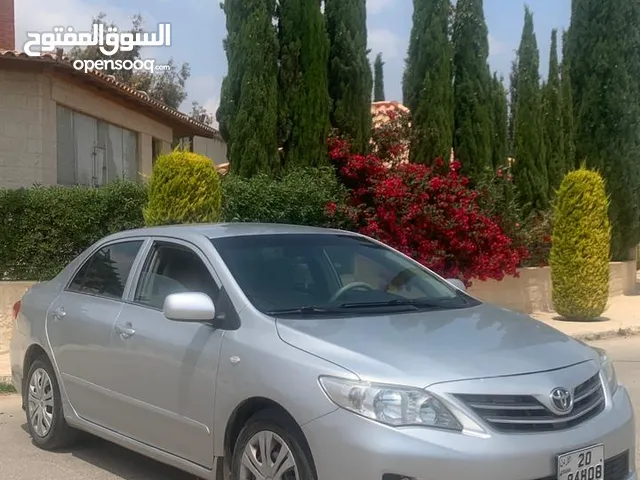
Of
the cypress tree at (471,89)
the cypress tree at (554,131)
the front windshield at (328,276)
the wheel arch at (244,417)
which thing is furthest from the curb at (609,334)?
the wheel arch at (244,417)

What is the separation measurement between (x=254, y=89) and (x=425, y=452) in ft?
33.0

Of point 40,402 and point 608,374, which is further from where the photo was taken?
point 40,402

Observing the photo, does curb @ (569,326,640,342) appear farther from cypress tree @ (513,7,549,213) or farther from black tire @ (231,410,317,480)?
black tire @ (231,410,317,480)

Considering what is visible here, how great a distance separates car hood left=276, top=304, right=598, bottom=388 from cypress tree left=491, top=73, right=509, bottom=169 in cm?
1138

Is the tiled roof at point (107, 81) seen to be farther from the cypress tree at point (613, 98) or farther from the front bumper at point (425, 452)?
the front bumper at point (425, 452)

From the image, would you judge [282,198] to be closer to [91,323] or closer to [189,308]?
[91,323]

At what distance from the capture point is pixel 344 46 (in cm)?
1373

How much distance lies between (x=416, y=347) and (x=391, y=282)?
1.38 meters

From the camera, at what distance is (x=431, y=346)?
3.99 metres

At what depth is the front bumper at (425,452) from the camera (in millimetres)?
3535

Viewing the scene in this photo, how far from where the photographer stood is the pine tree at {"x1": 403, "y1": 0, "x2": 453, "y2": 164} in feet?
46.5

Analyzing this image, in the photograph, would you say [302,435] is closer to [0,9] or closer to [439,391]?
[439,391]

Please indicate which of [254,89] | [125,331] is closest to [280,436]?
[125,331]

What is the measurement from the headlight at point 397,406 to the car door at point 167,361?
0.99 metres
